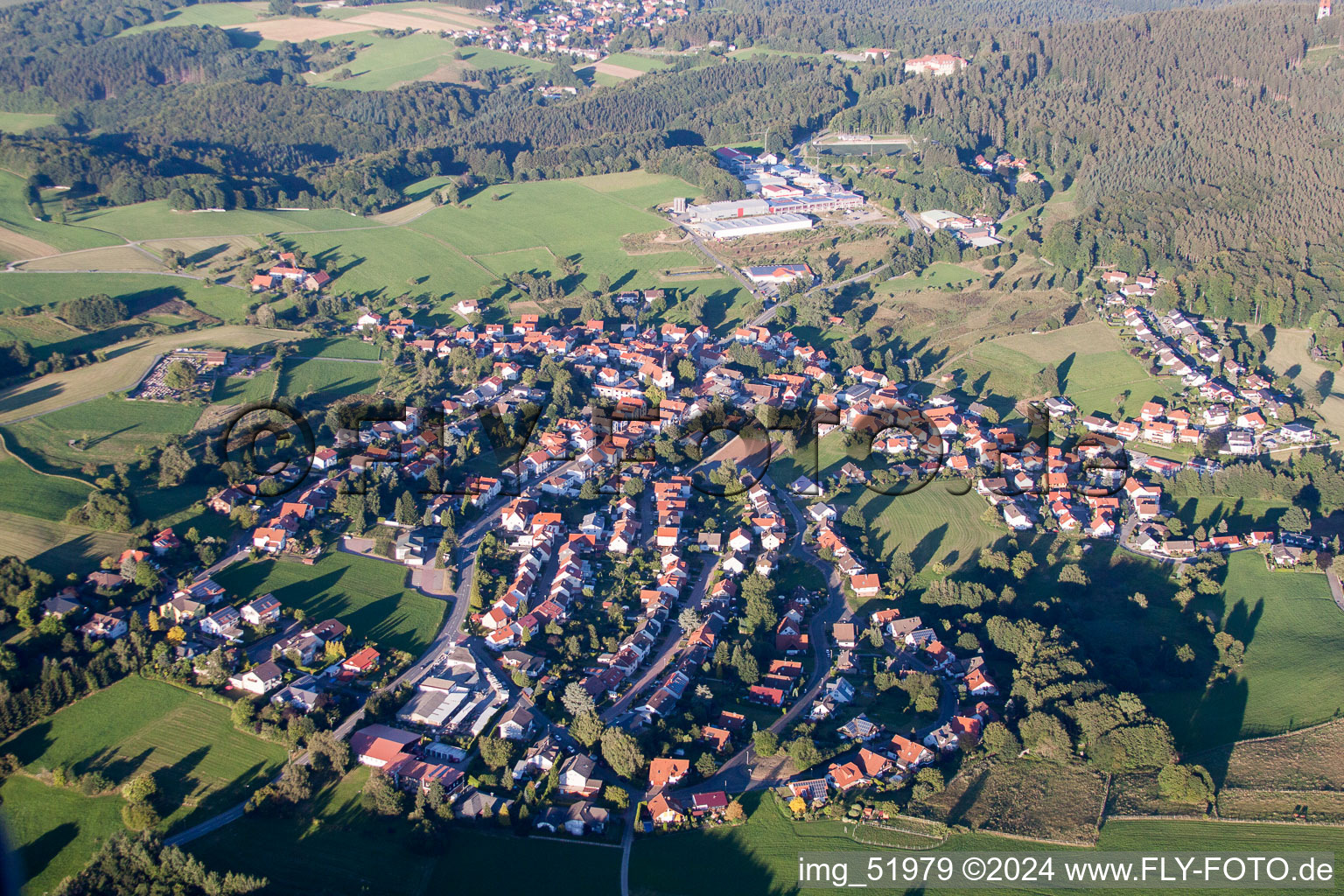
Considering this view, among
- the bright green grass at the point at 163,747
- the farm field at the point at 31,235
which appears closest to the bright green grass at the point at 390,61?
the farm field at the point at 31,235

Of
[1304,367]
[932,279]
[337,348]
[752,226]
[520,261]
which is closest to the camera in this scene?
[337,348]

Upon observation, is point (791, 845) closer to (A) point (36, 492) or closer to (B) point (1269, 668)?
(B) point (1269, 668)

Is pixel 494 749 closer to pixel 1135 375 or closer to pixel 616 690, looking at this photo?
pixel 616 690

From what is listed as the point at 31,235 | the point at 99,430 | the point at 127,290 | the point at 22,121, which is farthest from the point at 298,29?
the point at 99,430

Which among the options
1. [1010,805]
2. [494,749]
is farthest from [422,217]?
[1010,805]

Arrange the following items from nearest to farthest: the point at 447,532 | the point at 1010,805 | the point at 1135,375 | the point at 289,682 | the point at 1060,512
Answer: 1. the point at 1010,805
2. the point at 289,682
3. the point at 447,532
4. the point at 1060,512
5. the point at 1135,375
